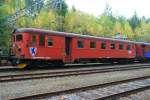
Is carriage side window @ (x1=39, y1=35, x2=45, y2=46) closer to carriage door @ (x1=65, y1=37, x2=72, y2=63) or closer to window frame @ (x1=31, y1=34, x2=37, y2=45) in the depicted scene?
window frame @ (x1=31, y1=34, x2=37, y2=45)

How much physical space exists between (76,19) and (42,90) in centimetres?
6724

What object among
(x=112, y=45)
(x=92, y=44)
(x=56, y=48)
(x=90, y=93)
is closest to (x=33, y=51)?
(x=56, y=48)

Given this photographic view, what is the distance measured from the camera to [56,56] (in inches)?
1019

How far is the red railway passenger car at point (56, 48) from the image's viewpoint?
23.8 meters

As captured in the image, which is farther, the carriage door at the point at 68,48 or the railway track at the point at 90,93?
the carriage door at the point at 68,48

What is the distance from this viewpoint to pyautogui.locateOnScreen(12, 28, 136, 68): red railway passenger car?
2377cm

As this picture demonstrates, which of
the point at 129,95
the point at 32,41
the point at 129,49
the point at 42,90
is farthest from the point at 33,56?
the point at 129,49

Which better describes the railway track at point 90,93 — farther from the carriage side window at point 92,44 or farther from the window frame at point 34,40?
the carriage side window at point 92,44

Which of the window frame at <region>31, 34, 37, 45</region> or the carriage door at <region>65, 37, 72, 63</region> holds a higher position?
the window frame at <region>31, 34, 37, 45</region>

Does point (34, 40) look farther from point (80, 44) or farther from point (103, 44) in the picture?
point (103, 44)

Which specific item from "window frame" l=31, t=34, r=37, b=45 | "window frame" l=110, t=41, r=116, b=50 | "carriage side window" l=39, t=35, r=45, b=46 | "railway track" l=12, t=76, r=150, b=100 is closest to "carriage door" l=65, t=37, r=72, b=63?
"carriage side window" l=39, t=35, r=45, b=46

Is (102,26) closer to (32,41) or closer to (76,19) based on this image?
(76,19)

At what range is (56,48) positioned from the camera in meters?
25.9

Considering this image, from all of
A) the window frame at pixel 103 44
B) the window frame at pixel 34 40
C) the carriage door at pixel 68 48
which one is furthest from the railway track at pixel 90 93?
the window frame at pixel 103 44
